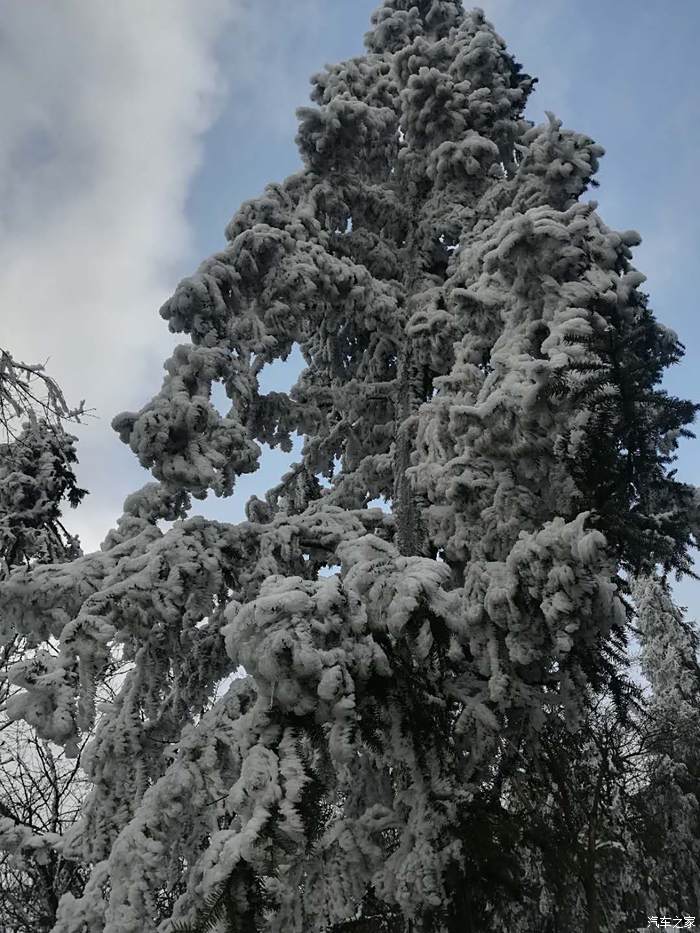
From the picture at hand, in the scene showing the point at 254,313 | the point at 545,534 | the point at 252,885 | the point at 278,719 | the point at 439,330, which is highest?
the point at 439,330

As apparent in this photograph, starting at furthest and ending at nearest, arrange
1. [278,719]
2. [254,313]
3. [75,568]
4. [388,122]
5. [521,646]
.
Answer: [388,122]
[254,313]
[75,568]
[521,646]
[278,719]

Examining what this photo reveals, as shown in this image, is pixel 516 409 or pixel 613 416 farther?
pixel 516 409

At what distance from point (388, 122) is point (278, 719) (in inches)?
317

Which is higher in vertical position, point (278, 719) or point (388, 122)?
point (388, 122)

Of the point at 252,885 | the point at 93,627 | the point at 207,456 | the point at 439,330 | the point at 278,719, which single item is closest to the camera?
the point at 252,885

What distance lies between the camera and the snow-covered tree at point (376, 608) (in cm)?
343

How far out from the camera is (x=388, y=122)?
8.84 m

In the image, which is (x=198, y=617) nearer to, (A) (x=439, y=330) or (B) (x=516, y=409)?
(B) (x=516, y=409)

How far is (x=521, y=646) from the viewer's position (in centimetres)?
423

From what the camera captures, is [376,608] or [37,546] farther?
[37,546]

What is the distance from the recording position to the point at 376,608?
3.77m

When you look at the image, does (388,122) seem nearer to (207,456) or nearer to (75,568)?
(207,456)

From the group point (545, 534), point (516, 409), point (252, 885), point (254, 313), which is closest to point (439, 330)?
point (254, 313)

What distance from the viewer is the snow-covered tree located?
343cm
